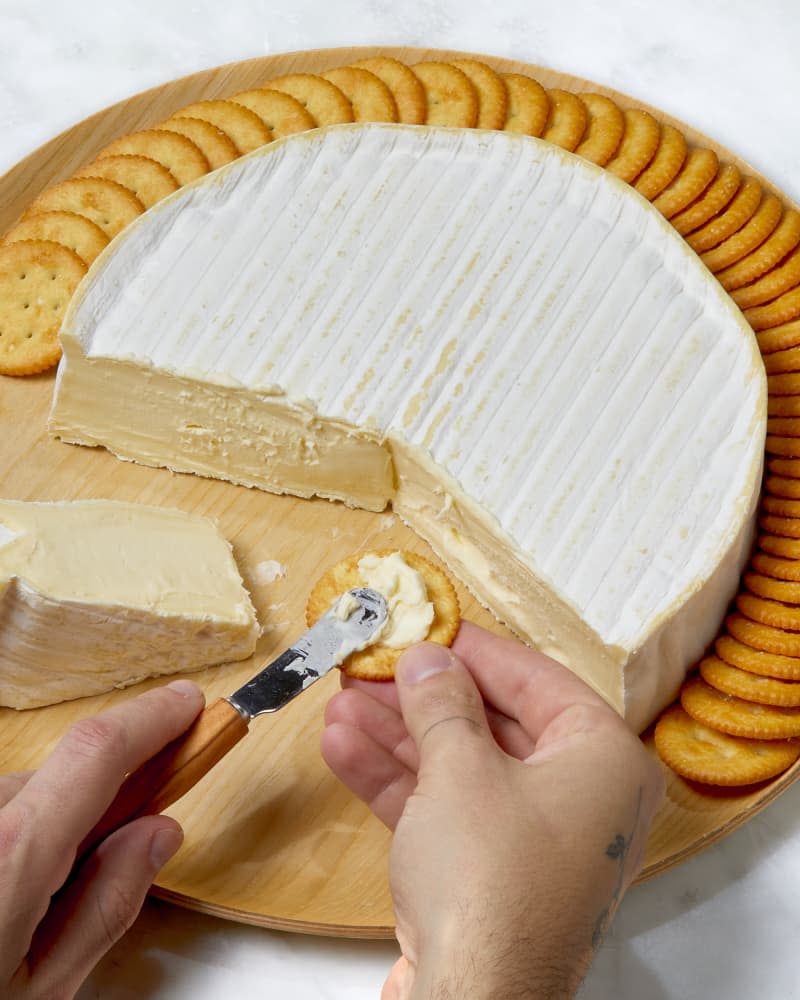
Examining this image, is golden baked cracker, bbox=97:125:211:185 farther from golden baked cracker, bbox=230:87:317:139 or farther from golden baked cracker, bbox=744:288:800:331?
golden baked cracker, bbox=744:288:800:331

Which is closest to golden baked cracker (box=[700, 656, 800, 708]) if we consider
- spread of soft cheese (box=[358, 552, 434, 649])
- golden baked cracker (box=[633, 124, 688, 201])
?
spread of soft cheese (box=[358, 552, 434, 649])

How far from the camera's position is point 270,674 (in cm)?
300

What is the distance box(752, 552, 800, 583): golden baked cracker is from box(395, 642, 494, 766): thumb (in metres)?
1.06

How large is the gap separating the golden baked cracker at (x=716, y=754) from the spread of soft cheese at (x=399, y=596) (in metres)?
0.67

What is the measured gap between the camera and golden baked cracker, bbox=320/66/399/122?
13.4 feet

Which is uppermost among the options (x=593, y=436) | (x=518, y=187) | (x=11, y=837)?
(x=518, y=187)

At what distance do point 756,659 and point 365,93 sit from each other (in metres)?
2.18

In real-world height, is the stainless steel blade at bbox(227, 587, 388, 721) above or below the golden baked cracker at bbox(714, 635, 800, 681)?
below

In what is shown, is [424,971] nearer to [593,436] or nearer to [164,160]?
[593,436]

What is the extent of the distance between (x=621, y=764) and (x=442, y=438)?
1.24m

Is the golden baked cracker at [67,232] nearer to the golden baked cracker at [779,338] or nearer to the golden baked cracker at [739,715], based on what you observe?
the golden baked cracker at [779,338]

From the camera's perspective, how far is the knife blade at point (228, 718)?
2.83m

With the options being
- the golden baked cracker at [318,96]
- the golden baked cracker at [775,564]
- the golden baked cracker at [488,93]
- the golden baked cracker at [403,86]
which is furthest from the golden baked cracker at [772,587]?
the golden baked cracker at [318,96]

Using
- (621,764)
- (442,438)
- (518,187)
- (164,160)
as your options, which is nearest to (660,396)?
(442,438)
